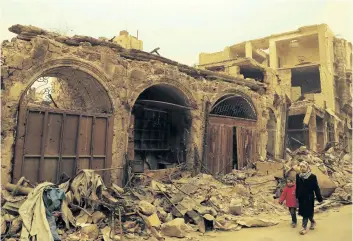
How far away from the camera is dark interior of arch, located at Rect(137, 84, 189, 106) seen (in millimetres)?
10273

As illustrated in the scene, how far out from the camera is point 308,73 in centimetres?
2430

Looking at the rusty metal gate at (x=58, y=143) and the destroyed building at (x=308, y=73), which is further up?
the destroyed building at (x=308, y=73)

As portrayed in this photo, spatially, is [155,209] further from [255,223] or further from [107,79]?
[107,79]

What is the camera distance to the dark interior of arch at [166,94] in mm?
10273

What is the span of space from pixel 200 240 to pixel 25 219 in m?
3.18

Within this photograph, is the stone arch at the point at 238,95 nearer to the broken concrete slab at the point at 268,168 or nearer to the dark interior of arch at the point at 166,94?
the dark interior of arch at the point at 166,94

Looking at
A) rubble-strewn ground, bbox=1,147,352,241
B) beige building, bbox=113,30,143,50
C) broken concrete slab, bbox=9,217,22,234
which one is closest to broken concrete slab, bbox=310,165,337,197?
rubble-strewn ground, bbox=1,147,352,241

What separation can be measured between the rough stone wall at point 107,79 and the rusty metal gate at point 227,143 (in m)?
0.72

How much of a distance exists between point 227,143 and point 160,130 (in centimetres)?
289

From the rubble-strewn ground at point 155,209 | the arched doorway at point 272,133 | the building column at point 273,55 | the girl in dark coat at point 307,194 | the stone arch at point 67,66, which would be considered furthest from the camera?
the building column at point 273,55

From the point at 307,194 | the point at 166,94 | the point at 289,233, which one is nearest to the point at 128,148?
the point at 166,94

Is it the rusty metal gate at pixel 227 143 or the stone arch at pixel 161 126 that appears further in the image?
the rusty metal gate at pixel 227 143

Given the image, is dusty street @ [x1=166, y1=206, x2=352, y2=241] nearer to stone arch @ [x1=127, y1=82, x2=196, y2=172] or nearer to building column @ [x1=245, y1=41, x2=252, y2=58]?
stone arch @ [x1=127, y1=82, x2=196, y2=172]

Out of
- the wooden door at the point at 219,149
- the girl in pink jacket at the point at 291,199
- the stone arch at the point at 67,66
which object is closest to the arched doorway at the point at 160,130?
the wooden door at the point at 219,149
